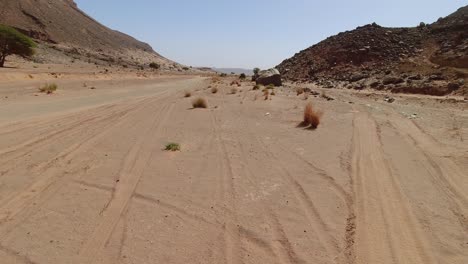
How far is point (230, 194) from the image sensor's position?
22.5 ft

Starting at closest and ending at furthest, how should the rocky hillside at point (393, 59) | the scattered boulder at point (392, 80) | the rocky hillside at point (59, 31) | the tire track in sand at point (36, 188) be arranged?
the tire track in sand at point (36, 188)
the rocky hillside at point (393, 59)
the scattered boulder at point (392, 80)
the rocky hillside at point (59, 31)

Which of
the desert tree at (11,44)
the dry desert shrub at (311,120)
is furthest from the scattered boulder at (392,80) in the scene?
the desert tree at (11,44)

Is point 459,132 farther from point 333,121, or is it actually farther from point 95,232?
point 95,232

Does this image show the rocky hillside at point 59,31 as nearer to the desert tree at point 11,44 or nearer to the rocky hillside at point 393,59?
the desert tree at point 11,44

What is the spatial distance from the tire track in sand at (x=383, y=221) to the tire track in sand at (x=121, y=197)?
2986 mm

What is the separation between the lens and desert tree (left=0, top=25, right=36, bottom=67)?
42294 mm

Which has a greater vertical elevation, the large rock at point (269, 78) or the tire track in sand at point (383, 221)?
the tire track in sand at point (383, 221)

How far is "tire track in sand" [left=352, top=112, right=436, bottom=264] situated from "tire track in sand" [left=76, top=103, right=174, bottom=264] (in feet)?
9.80

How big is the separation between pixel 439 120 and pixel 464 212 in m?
9.96

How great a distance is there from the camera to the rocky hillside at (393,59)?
31000 mm

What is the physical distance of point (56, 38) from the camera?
86.9m

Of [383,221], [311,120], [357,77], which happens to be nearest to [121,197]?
[383,221]

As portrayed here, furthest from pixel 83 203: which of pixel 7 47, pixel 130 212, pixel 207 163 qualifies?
pixel 7 47

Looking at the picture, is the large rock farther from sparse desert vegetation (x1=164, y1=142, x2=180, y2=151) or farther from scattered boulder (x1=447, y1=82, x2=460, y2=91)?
sparse desert vegetation (x1=164, y1=142, x2=180, y2=151)
